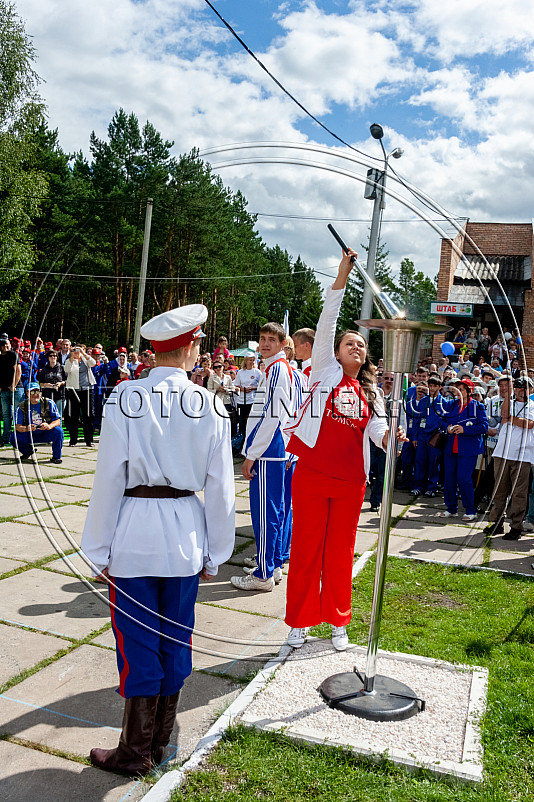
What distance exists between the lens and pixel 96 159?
459 centimetres

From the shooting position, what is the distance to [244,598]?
480 cm

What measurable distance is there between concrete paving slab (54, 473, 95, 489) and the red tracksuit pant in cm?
528

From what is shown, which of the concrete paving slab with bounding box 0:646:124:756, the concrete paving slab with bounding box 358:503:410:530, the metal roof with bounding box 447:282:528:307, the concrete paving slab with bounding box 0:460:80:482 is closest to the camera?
the concrete paving slab with bounding box 0:646:124:756

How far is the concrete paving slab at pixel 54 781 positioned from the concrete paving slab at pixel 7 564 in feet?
8.02

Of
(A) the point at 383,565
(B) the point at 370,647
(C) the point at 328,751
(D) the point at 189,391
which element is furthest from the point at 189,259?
(C) the point at 328,751

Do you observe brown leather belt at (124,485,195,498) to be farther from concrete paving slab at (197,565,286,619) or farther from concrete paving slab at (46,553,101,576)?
concrete paving slab at (46,553,101,576)

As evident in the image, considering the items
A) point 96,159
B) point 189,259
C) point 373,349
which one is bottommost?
point 373,349

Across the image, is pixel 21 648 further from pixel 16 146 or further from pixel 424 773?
pixel 16 146

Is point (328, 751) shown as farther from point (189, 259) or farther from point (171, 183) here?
point (171, 183)

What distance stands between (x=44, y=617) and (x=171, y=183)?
2881mm

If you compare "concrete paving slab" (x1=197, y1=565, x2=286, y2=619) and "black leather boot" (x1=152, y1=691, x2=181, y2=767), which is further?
"concrete paving slab" (x1=197, y1=565, x2=286, y2=619)

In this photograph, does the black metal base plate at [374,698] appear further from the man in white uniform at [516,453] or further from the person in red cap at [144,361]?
the man in white uniform at [516,453]

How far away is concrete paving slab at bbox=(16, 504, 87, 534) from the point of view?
635 cm

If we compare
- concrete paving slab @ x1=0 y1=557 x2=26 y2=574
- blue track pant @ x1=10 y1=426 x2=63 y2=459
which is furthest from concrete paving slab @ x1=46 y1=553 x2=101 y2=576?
blue track pant @ x1=10 y1=426 x2=63 y2=459
